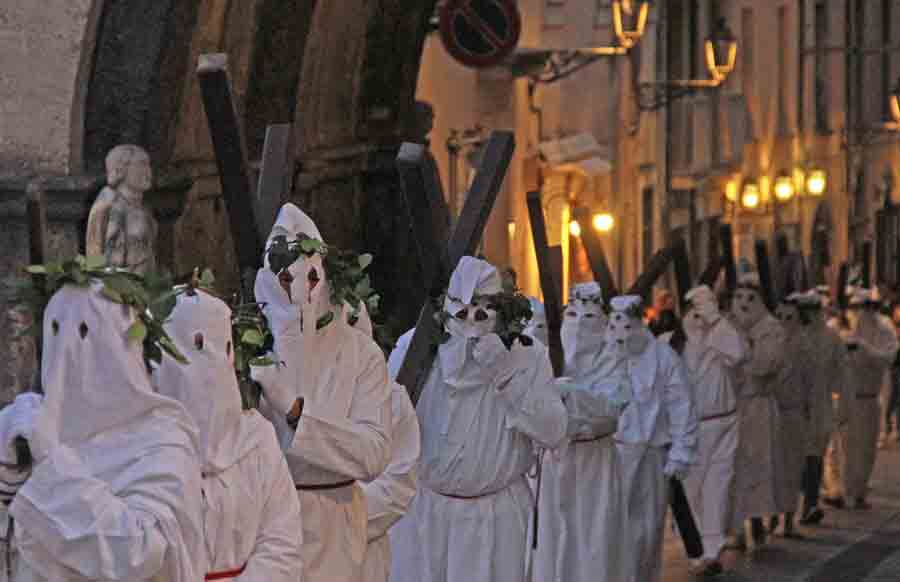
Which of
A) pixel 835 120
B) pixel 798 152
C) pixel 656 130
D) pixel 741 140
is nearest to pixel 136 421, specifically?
pixel 656 130

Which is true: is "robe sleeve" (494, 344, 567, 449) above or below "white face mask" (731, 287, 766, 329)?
below

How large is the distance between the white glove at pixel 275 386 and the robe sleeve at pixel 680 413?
9860 millimetres

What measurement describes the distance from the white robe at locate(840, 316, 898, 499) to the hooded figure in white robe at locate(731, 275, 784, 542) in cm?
283

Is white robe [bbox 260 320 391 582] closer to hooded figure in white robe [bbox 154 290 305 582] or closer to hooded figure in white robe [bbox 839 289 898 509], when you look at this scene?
hooded figure in white robe [bbox 154 290 305 582]

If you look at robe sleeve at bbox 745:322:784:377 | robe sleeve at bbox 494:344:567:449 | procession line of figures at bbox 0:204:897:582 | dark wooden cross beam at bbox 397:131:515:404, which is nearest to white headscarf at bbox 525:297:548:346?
procession line of figures at bbox 0:204:897:582

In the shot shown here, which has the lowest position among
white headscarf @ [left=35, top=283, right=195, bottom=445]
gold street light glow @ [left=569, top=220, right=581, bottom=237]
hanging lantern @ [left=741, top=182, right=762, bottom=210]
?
white headscarf @ [left=35, top=283, right=195, bottom=445]

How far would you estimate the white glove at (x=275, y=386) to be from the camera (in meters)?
13.8

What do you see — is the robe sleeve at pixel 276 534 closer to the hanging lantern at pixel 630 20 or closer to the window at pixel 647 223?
the hanging lantern at pixel 630 20

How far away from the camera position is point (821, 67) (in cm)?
6450

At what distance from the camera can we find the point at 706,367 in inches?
1104

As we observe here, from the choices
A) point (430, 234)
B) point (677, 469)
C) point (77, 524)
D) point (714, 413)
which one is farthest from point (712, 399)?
point (77, 524)

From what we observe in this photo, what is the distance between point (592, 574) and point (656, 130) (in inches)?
1024

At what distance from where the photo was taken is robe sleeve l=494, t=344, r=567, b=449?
58.6 ft

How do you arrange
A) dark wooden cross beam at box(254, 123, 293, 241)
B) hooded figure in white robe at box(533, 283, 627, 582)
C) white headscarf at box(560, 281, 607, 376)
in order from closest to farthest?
1. dark wooden cross beam at box(254, 123, 293, 241)
2. hooded figure in white robe at box(533, 283, 627, 582)
3. white headscarf at box(560, 281, 607, 376)
